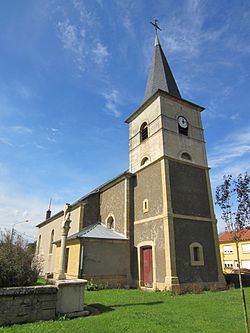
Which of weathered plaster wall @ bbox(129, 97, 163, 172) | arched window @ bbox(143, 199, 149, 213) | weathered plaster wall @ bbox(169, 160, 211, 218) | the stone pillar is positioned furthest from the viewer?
weathered plaster wall @ bbox(129, 97, 163, 172)

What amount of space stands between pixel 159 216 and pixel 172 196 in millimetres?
1453

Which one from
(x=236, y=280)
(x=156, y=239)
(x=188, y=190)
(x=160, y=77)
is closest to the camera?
(x=156, y=239)

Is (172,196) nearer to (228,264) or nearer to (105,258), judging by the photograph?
(105,258)

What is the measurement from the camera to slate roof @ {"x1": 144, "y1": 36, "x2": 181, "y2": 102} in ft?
63.5

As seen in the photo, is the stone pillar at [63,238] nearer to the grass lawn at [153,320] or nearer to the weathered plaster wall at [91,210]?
the grass lawn at [153,320]

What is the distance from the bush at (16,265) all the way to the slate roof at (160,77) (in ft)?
48.6

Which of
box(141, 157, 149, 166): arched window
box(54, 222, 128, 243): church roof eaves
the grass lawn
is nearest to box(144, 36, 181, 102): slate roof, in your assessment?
box(141, 157, 149, 166): arched window

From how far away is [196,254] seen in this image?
14531mm

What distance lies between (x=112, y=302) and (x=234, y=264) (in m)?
31.8

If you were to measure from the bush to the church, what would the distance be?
7.49 metres

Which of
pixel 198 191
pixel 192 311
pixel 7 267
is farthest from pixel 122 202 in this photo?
pixel 7 267

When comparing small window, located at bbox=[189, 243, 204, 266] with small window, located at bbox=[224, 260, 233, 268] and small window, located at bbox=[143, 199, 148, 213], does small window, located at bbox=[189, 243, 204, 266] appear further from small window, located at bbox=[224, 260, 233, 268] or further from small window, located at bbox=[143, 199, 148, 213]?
small window, located at bbox=[224, 260, 233, 268]

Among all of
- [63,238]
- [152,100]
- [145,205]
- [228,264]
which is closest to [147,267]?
[145,205]

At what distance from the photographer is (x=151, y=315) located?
729 centimetres
